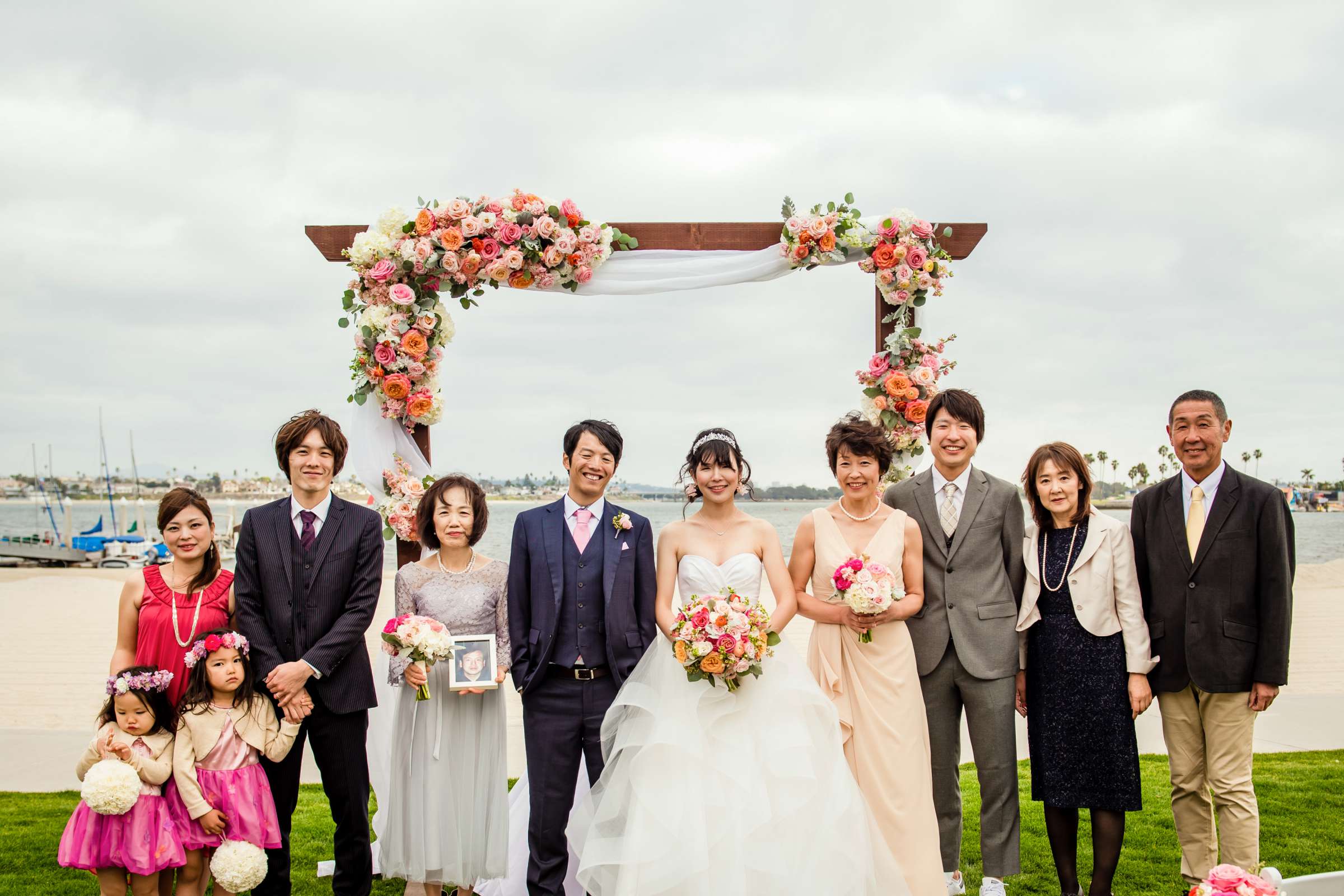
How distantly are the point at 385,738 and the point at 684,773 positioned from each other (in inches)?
93.3

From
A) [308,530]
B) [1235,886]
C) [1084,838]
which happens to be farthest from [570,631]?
[1084,838]

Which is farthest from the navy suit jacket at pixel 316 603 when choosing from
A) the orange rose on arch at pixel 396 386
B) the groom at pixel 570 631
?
the orange rose on arch at pixel 396 386

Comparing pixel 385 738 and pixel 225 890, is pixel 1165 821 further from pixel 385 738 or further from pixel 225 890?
pixel 225 890

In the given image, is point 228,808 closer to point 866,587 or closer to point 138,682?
point 138,682

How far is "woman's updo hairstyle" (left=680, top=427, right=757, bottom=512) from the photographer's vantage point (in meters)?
4.60

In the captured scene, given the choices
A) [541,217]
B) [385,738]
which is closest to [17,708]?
[385,738]

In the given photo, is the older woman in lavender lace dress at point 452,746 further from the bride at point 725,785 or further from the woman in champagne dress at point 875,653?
the woman in champagne dress at point 875,653

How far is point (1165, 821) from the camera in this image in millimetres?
6273

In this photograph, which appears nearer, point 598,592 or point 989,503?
point 598,592

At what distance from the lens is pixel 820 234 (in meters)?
5.77

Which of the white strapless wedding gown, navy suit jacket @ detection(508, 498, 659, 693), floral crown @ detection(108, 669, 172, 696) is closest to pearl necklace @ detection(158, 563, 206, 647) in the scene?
floral crown @ detection(108, 669, 172, 696)

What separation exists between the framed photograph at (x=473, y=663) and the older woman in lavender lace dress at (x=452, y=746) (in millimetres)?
105

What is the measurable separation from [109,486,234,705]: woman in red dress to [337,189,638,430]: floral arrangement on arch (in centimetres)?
152

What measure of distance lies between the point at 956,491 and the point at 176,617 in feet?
13.3
